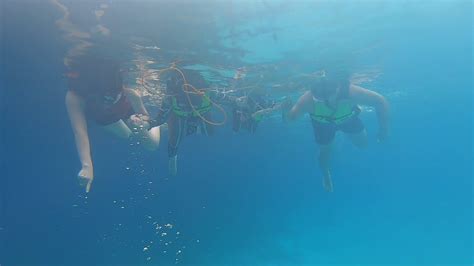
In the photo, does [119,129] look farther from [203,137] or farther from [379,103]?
[203,137]

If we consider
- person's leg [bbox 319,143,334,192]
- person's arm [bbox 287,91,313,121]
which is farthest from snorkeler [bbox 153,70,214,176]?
person's leg [bbox 319,143,334,192]

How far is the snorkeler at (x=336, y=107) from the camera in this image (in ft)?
37.5

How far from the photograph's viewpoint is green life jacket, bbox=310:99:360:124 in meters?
11.8

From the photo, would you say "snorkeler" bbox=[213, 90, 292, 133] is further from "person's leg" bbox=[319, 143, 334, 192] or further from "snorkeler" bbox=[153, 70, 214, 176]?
"person's leg" bbox=[319, 143, 334, 192]

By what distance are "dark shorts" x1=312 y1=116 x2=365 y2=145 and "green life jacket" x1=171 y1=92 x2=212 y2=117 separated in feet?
14.7

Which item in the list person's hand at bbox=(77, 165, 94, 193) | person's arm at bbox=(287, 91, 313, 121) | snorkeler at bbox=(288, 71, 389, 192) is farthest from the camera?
person's arm at bbox=(287, 91, 313, 121)

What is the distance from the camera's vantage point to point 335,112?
466 inches

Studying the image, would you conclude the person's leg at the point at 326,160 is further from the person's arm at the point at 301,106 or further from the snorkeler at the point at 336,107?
the person's arm at the point at 301,106

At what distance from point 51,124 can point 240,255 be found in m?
16.3

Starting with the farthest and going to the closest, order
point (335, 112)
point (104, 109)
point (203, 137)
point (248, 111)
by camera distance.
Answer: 1. point (203, 137)
2. point (335, 112)
3. point (248, 111)
4. point (104, 109)

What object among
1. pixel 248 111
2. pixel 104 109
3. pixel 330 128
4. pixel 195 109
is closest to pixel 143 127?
pixel 104 109

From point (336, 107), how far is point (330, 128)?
93 centimetres

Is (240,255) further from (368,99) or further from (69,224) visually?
(368,99)

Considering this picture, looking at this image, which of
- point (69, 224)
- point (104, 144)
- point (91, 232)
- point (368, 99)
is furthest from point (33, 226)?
point (368, 99)
